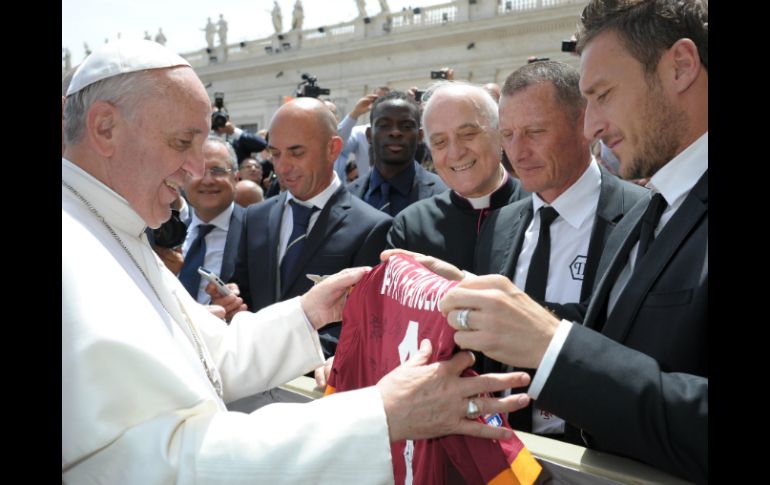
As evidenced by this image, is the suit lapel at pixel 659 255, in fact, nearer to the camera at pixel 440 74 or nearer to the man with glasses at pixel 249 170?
the camera at pixel 440 74

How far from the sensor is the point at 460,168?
328 centimetres

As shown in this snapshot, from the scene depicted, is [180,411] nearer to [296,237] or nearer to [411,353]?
[411,353]

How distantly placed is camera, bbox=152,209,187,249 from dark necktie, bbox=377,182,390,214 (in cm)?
131

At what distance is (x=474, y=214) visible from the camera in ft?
10.5

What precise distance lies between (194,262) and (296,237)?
1159 millimetres

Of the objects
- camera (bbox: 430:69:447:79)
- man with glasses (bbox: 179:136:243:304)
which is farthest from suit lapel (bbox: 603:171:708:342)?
camera (bbox: 430:69:447:79)

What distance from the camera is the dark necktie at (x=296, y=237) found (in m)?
3.61

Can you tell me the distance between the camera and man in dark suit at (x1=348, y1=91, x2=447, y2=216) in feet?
15.0

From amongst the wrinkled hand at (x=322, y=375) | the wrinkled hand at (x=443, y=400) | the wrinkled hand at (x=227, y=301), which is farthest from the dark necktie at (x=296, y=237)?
the wrinkled hand at (x=443, y=400)

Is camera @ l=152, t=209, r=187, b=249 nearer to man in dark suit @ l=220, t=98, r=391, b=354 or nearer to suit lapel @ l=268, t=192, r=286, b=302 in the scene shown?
man in dark suit @ l=220, t=98, r=391, b=354

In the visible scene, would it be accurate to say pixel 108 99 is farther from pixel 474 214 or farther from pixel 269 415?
pixel 474 214

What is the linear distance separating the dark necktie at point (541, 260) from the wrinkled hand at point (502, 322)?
94 centimetres

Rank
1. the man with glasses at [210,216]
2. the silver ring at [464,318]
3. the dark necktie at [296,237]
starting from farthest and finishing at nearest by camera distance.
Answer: the man with glasses at [210,216], the dark necktie at [296,237], the silver ring at [464,318]

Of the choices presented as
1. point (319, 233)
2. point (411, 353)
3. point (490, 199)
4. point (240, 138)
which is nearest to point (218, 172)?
point (319, 233)
